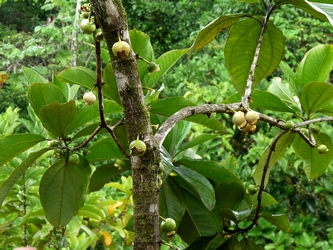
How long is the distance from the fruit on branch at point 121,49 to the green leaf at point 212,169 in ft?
1.09

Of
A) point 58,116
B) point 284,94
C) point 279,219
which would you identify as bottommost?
point 279,219

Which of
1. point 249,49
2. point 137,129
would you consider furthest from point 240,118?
point 249,49

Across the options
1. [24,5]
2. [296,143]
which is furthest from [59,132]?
[24,5]

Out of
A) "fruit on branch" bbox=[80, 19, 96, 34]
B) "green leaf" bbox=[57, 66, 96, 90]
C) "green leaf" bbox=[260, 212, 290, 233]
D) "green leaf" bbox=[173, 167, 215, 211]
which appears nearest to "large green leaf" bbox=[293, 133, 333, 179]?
"green leaf" bbox=[260, 212, 290, 233]

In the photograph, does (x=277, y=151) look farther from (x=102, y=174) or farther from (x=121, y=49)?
(x=121, y=49)

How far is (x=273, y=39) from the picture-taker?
789mm

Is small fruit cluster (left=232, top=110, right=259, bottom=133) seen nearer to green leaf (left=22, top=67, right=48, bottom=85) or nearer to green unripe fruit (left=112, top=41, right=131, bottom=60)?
green unripe fruit (left=112, top=41, right=131, bottom=60)

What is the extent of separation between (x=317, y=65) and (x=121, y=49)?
50 cm

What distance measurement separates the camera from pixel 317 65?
2.97ft

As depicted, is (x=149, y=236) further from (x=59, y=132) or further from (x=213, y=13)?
(x=213, y=13)

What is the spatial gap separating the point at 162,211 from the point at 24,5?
7476 millimetres

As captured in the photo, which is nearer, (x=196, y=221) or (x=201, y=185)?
(x=201, y=185)

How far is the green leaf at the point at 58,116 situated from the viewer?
0.72m

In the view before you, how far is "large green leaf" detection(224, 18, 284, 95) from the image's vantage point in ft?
2.56
